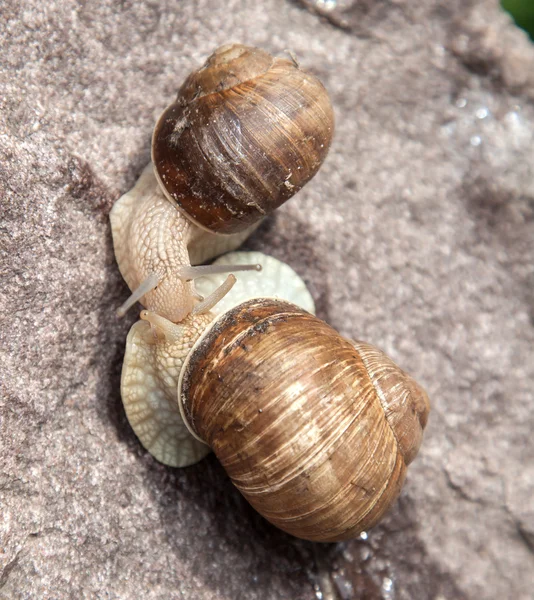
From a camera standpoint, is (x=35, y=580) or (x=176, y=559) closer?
(x=35, y=580)

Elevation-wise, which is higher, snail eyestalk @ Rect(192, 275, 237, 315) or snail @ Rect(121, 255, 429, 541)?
snail eyestalk @ Rect(192, 275, 237, 315)

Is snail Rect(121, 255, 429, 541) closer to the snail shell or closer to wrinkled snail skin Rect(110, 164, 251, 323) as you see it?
wrinkled snail skin Rect(110, 164, 251, 323)

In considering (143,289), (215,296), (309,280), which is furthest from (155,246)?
(309,280)

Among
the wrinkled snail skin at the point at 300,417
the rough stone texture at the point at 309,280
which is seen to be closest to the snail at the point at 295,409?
the wrinkled snail skin at the point at 300,417

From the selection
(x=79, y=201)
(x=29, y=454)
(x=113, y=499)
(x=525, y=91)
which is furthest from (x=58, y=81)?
(x=525, y=91)

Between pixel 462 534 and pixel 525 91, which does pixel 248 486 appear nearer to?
pixel 462 534

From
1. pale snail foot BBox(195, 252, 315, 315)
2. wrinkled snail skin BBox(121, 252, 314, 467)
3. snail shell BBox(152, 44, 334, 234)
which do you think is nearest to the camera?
snail shell BBox(152, 44, 334, 234)

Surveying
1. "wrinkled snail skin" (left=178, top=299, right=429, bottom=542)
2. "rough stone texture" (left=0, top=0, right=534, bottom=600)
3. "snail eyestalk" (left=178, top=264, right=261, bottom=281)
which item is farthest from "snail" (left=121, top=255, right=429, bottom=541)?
"rough stone texture" (left=0, top=0, right=534, bottom=600)
